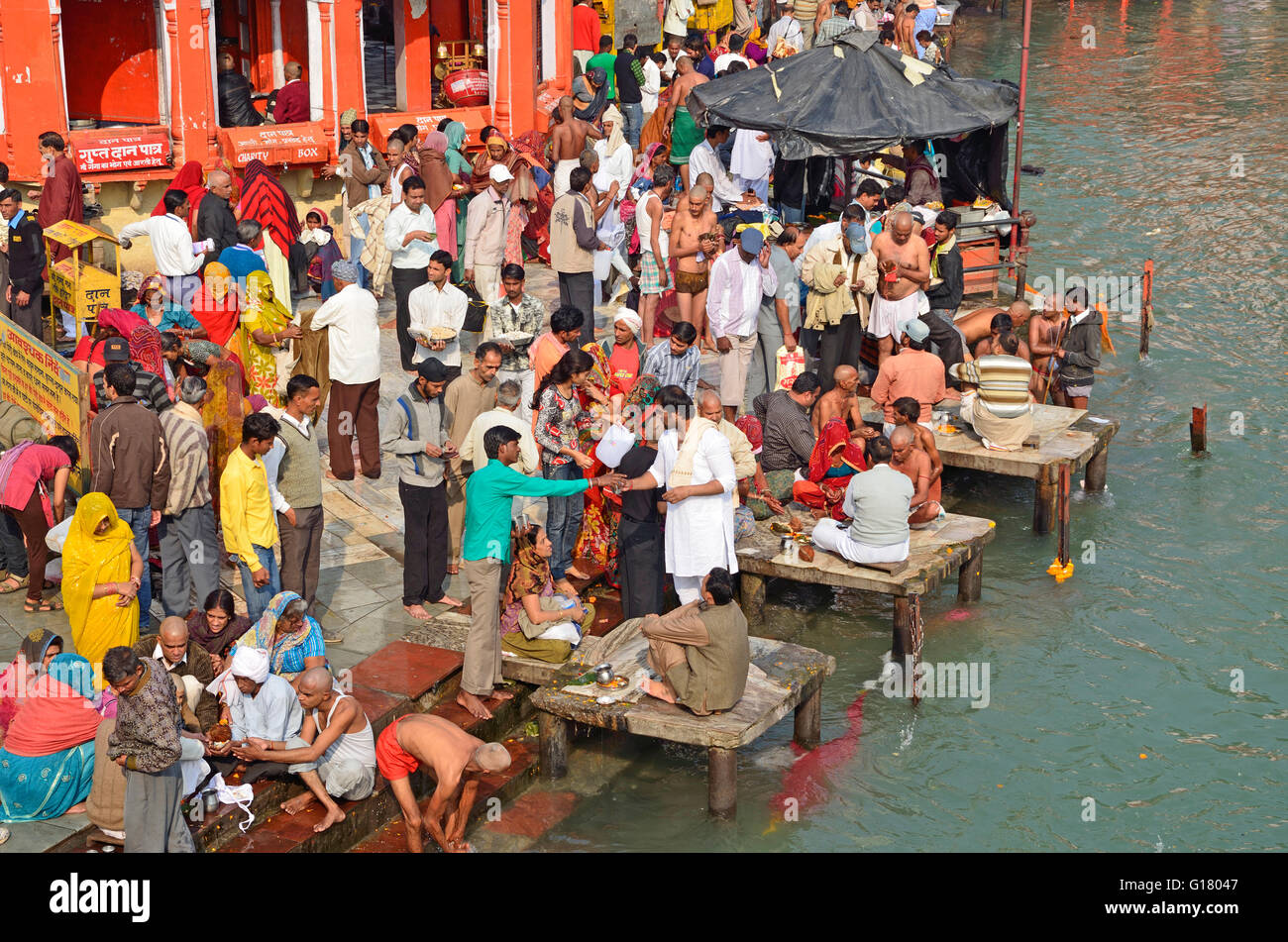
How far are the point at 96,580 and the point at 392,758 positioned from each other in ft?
7.07

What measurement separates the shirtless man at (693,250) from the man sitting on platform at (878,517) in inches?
129

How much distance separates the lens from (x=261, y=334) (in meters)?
11.8

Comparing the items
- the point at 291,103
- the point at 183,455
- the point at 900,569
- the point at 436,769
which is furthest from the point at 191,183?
the point at 436,769

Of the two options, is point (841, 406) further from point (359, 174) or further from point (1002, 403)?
point (359, 174)

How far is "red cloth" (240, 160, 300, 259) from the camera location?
1447 cm

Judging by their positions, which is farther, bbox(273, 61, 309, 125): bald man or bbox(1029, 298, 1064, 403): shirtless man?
bbox(273, 61, 309, 125): bald man

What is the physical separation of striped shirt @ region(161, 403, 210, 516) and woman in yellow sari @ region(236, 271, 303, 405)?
226cm

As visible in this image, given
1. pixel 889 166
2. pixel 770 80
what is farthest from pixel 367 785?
pixel 889 166

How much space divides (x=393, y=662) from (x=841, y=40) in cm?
890

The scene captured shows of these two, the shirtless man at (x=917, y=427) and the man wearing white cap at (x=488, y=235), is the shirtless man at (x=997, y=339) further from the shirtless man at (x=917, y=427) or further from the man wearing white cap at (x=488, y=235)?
the man wearing white cap at (x=488, y=235)

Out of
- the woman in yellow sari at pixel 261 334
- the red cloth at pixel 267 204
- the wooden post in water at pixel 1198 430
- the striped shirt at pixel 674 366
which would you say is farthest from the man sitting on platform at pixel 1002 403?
the red cloth at pixel 267 204

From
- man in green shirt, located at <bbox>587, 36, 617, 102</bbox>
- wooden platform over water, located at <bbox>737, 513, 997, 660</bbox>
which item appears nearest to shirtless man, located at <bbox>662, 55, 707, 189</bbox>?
man in green shirt, located at <bbox>587, 36, 617, 102</bbox>

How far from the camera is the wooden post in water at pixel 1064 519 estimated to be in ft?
40.3

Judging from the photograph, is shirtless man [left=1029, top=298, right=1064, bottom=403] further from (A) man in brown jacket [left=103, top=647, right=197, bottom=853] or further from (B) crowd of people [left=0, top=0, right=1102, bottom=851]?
(A) man in brown jacket [left=103, top=647, right=197, bottom=853]
